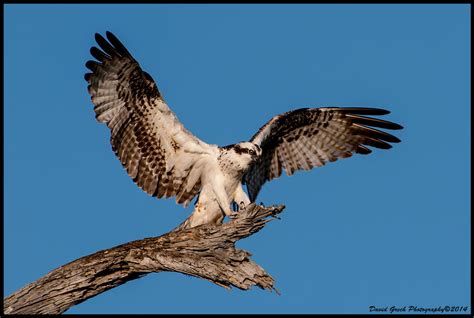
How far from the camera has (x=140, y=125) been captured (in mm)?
10867

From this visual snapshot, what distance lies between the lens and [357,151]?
1228 cm

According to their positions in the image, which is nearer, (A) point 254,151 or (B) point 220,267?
(B) point 220,267

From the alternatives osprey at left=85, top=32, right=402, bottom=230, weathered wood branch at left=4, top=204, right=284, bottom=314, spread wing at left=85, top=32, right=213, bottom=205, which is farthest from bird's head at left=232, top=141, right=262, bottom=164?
weathered wood branch at left=4, top=204, right=284, bottom=314

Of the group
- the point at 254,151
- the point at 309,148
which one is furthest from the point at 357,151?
the point at 254,151

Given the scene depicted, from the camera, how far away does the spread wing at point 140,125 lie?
35.0ft

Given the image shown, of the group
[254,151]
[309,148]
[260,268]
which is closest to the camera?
[260,268]

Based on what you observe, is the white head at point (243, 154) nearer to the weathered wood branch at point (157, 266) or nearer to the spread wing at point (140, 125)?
the spread wing at point (140, 125)

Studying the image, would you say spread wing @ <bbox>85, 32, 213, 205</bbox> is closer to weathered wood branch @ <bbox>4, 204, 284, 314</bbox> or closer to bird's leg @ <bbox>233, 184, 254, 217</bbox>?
bird's leg @ <bbox>233, 184, 254, 217</bbox>

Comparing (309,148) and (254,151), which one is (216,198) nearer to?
(254,151)

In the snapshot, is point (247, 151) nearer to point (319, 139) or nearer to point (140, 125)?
point (140, 125)

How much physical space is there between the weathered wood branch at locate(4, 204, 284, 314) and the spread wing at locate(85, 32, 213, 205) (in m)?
1.94

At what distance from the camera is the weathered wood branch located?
8602mm

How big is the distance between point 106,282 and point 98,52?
3.56m

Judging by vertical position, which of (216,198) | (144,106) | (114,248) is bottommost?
(114,248)
